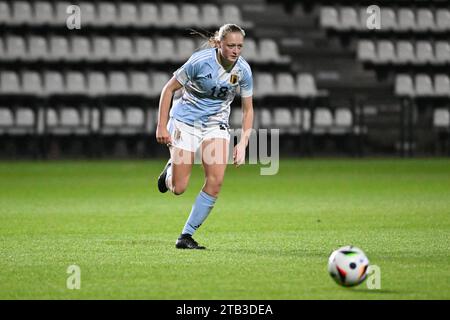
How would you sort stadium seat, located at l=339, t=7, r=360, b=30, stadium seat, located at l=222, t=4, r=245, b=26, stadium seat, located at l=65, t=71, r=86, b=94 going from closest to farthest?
stadium seat, located at l=65, t=71, r=86, b=94
stadium seat, located at l=222, t=4, r=245, b=26
stadium seat, located at l=339, t=7, r=360, b=30

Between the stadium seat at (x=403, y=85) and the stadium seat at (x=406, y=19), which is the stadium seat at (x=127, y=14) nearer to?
the stadium seat at (x=403, y=85)

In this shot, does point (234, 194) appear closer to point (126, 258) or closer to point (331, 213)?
point (331, 213)

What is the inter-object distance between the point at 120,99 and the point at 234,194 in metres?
8.88

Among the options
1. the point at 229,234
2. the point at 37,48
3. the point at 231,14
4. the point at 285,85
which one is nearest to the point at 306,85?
the point at 285,85

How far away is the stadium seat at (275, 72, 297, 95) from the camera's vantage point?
78.8ft

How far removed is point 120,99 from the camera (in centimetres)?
2333

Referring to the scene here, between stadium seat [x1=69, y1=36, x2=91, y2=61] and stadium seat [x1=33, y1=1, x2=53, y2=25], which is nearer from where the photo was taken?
stadium seat [x1=69, y1=36, x2=91, y2=61]

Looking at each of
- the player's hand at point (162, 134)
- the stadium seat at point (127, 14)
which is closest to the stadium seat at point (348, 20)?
the stadium seat at point (127, 14)

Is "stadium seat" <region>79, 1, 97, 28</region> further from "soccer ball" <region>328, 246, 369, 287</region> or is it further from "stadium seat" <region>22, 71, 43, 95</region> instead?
"soccer ball" <region>328, 246, 369, 287</region>

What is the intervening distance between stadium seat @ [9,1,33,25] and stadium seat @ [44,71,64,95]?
153 cm

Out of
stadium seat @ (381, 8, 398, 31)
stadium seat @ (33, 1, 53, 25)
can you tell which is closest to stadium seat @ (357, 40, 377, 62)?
stadium seat @ (381, 8, 398, 31)

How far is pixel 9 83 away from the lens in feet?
74.9
